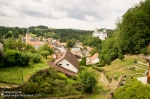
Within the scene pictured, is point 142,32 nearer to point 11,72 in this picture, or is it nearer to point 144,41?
point 144,41

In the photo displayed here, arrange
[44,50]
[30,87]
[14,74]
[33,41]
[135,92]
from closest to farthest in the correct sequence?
[135,92] → [30,87] → [14,74] → [44,50] → [33,41]

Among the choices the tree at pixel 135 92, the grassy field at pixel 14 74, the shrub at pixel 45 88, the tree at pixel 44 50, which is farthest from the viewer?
the tree at pixel 44 50

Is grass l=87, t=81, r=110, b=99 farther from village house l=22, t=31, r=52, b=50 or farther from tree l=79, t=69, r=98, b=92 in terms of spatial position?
village house l=22, t=31, r=52, b=50

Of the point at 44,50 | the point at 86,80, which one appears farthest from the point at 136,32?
the point at 44,50

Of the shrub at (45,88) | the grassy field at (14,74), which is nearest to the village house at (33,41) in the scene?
the grassy field at (14,74)

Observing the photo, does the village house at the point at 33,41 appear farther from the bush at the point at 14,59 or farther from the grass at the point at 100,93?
the grass at the point at 100,93

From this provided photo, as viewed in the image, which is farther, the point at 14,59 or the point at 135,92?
the point at 14,59

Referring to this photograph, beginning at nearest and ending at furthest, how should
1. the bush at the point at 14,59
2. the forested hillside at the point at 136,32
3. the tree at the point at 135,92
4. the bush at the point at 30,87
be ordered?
the tree at the point at 135,92 → the bush at the point at 30,87 → the bush at the point at 14,59 → the forested hillside at the point at 136,32

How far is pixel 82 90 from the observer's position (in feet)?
79.6

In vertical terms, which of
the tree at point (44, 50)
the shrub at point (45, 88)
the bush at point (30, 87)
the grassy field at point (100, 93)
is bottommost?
the grassy field at point (100, 93)

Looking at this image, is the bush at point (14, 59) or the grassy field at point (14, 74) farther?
the bush at point (14, 59)

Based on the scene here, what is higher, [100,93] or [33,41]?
[33,41]

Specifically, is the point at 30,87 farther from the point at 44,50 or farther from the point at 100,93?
the point at 44,50

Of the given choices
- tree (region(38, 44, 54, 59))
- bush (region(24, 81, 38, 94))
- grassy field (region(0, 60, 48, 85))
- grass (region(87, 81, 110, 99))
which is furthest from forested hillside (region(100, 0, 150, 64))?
bush (region(24, 81, 38, 94))
